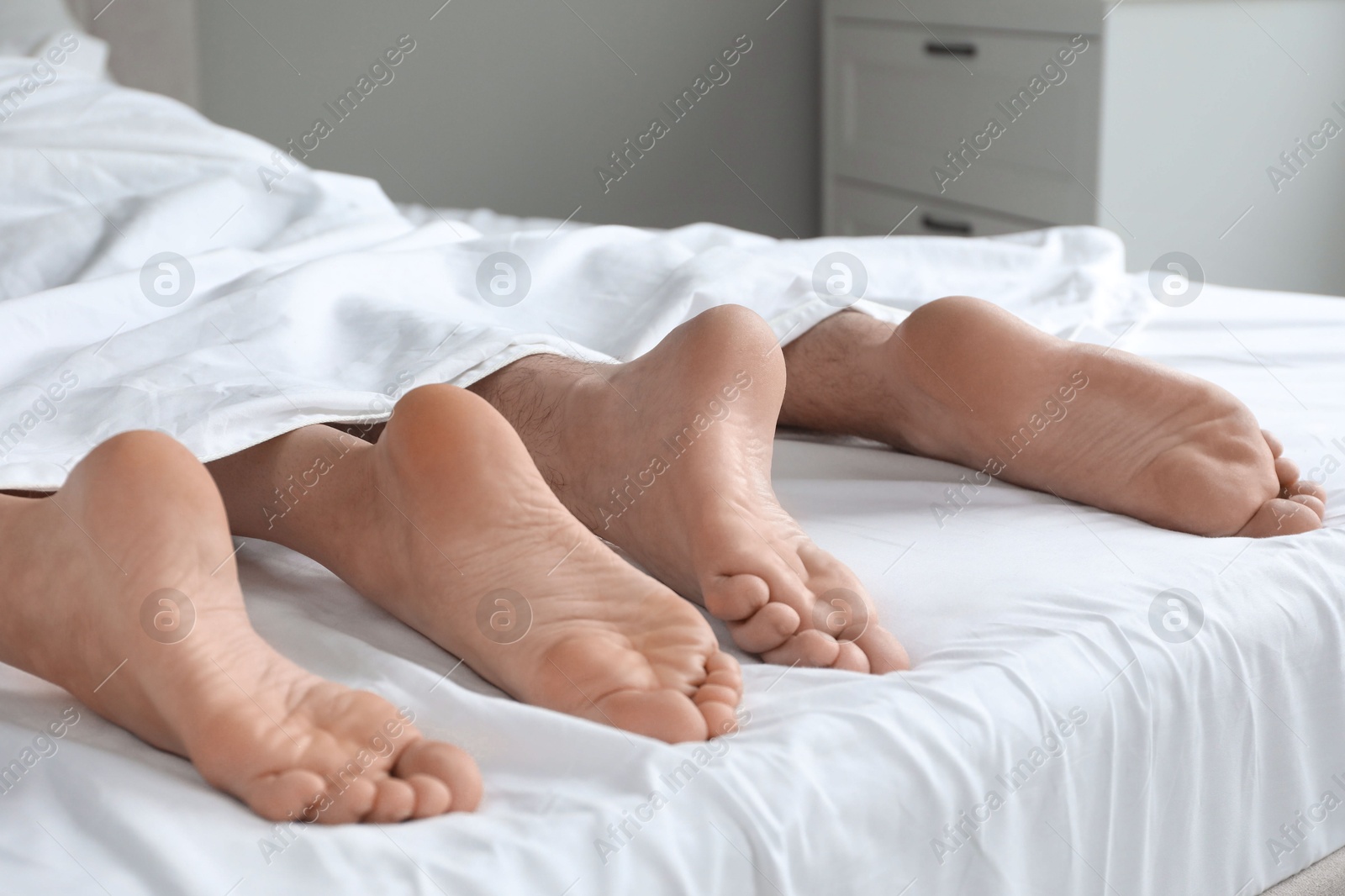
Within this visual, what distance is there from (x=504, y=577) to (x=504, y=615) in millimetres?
22

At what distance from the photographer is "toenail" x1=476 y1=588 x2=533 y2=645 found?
607 mm

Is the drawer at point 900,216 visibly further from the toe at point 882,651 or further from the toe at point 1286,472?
the toe at point 882,651

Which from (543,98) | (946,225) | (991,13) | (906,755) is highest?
(991,13)

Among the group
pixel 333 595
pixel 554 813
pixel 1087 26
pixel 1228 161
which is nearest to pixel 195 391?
pixel 333 595

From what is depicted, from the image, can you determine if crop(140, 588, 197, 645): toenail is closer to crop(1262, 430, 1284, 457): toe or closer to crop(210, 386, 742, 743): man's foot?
crop(210, 386, 742, 743): man's foot

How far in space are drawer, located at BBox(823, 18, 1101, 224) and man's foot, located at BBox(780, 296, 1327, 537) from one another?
1549 mm

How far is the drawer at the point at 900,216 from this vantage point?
2588 millimetres

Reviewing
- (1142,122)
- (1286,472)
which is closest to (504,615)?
(1286,472)

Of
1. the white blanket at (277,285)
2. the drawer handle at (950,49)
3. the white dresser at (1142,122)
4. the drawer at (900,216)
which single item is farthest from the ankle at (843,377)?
the drawer handle at (950,49)

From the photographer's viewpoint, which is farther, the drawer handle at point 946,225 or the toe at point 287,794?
the drawer handle at point 946,225

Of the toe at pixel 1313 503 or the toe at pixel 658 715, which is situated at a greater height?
the toe at pixel 658 715

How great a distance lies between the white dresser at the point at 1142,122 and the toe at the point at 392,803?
6.64ft

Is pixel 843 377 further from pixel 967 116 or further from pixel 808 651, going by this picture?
pixel 967 116

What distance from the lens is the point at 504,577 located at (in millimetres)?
626
